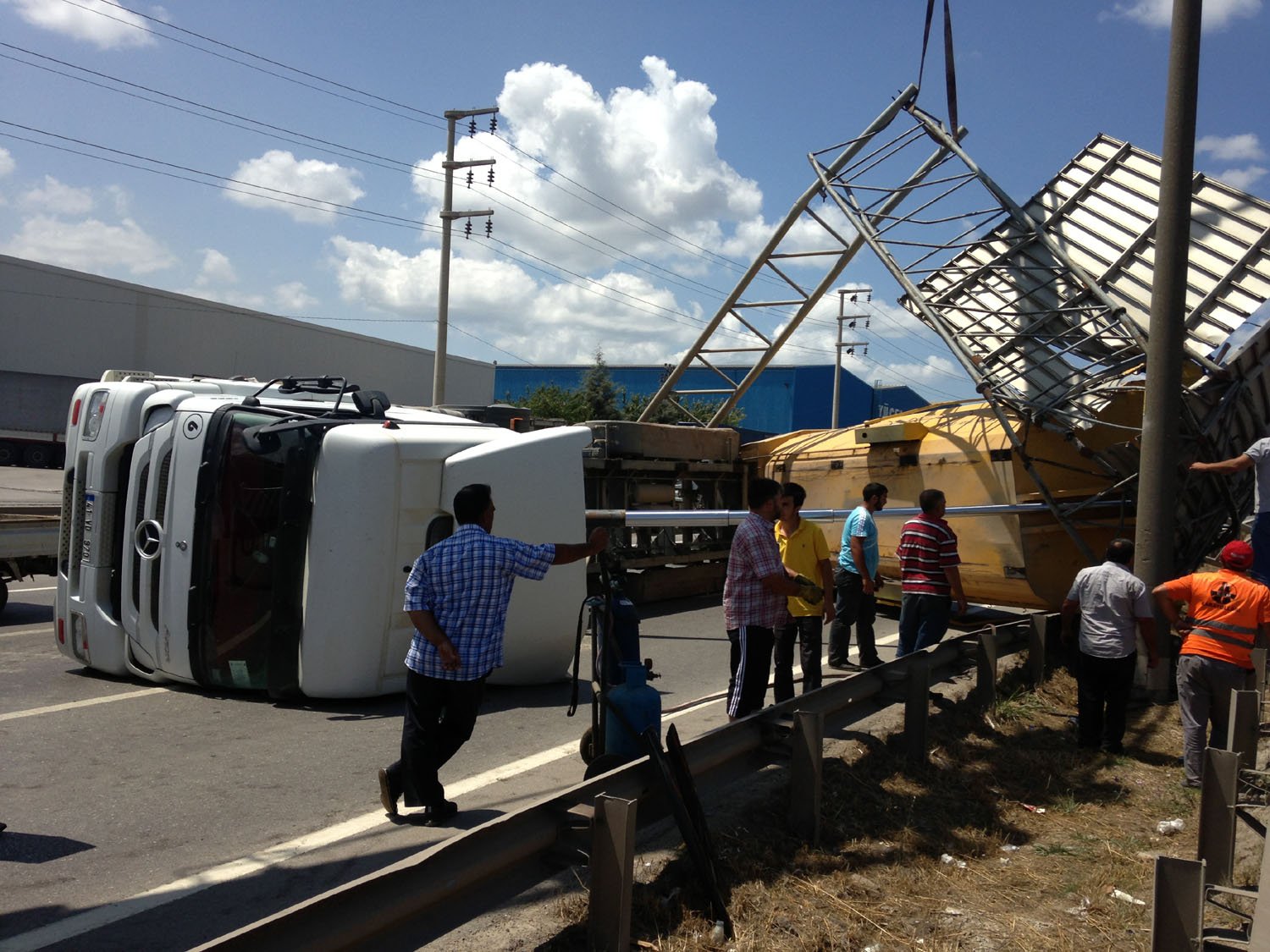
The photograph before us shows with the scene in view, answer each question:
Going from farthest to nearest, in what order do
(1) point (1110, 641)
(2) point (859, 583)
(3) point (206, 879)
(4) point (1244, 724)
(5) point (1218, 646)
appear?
1. (2) point (859, 583)
2. (1) point (1110, 641)
3. (5) point (1218, 646)
4. (4) point (1244, 724)
5. (3) point (206, 879)

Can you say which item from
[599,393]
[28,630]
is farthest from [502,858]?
[599,393]

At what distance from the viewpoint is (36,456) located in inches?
1510

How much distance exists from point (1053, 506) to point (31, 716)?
8596 millimetres

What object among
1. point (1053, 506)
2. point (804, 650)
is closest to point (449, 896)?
point (804, 650)

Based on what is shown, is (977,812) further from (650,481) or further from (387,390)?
(387,390)

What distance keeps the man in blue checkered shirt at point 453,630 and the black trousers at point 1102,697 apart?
159 inches

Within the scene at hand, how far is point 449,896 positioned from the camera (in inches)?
122

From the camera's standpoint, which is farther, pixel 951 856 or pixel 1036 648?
pixel 1036 648

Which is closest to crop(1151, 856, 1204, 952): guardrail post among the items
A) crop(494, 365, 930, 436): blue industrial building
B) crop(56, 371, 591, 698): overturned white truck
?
crop(56, 371, 591, 698): overturned white truck

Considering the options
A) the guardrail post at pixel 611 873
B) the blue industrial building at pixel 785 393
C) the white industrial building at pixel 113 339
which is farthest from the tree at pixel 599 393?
the guardrail post at pixel 611 873

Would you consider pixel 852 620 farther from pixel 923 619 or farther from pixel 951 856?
pixel 951 856

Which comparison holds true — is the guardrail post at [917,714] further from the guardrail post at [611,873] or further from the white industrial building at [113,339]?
the white industrial building at [113,339]

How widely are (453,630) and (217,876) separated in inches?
57.9

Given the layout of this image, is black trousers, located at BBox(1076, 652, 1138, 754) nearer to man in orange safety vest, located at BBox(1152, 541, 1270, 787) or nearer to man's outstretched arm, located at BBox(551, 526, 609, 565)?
man in orange safety vest, located at BBox(1152, 541, 1270, 787)
